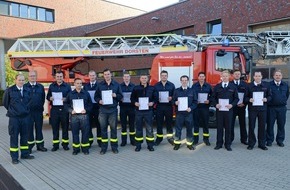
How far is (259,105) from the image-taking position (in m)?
6.88

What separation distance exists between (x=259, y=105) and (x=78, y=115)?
416cm

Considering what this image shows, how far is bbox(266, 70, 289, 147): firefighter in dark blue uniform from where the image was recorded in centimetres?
707

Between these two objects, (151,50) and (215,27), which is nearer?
(151,50)

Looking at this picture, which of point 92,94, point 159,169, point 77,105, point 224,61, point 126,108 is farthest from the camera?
point 224,61

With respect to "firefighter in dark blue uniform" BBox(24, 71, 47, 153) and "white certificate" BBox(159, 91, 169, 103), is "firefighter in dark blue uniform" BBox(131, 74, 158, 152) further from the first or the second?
"firefighter in dark blue uniform" BBox(24, 71, 47, 153)

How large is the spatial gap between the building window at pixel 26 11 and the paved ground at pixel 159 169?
20865 millimetres

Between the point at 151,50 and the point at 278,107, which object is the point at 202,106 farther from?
the point at 151,50

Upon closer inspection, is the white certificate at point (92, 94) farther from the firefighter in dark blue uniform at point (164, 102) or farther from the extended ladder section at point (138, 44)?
the extended ladder section at point (138, 44)

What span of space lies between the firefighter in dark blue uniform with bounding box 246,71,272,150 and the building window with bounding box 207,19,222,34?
1101 centimetres

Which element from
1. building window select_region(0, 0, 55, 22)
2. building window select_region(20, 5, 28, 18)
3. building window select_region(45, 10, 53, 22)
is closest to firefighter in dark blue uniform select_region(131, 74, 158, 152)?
building window select_region(0, 0, 55, 22)

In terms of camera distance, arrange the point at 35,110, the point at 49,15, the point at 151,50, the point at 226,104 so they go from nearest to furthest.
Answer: the point at 226,104 < the point at 35,110 < the point at 151,50 < the point at 49,15

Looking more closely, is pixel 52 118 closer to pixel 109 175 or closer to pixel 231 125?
pixel 109 175

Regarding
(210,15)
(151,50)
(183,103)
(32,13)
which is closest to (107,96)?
(183,103)

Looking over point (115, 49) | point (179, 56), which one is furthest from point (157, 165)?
point (115, 49)
